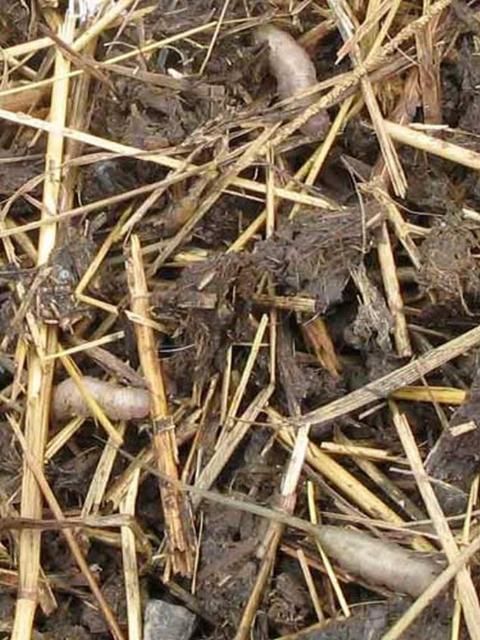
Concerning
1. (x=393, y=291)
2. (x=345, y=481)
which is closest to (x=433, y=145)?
(x=393, y=291)

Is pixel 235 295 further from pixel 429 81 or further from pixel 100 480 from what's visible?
pixel 429 81

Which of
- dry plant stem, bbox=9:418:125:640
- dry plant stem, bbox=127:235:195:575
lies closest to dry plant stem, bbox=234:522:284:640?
dry plant stem, bbox=127:235:195:575

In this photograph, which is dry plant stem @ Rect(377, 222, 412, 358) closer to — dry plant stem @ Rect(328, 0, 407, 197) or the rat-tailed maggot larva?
dry plant stem @ Rect(328, 0, 407, 197)

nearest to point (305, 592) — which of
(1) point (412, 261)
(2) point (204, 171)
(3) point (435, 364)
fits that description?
(3) point (435, 364)

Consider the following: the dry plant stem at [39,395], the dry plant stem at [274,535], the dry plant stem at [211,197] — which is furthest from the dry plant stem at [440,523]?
the dry plant stem at [39,395]

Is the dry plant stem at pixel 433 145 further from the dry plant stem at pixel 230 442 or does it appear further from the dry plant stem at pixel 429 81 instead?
the dry plant stem at pixel 230 442

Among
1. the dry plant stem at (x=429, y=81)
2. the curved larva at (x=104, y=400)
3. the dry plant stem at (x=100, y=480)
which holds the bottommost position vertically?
the dry plant stem at (x=100, y=480)
